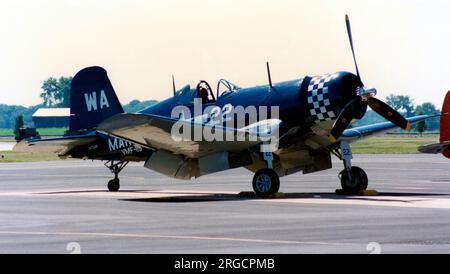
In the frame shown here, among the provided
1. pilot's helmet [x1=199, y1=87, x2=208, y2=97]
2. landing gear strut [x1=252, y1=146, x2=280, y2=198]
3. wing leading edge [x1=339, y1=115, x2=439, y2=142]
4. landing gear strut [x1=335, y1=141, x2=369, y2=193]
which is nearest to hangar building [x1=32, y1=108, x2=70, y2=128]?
wing leading edge [x1=339, y1=115, x2=439, y2=142]

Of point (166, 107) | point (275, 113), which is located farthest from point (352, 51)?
point (166, 107)

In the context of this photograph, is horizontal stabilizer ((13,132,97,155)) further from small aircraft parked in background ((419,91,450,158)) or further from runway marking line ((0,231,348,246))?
small aircraft parked in background ((419,91,450,158))

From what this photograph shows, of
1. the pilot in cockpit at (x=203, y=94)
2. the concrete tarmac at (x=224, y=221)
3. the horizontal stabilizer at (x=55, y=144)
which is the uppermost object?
the pilot in cockpit at (x=203, y=94)

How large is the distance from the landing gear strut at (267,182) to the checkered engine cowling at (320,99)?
5.05 ft

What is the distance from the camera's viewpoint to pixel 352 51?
827 inches

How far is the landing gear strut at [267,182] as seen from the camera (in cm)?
2064

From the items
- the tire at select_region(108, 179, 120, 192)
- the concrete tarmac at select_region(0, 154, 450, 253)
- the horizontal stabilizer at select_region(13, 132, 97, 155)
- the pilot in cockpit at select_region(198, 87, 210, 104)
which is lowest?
the tire at select_region(108, 179, 120, 192)

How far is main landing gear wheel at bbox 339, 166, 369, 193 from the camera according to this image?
21766 millimetres

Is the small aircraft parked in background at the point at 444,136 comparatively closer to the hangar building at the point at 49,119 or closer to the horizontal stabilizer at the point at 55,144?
the horizontal stabilizer at the point at 55,144

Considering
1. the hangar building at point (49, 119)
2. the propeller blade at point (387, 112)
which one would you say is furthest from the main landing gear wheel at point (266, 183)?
the hangar building at point (49, 119)

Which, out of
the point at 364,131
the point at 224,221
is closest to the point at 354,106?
the point at 364,131

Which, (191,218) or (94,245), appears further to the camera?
(191,218)
